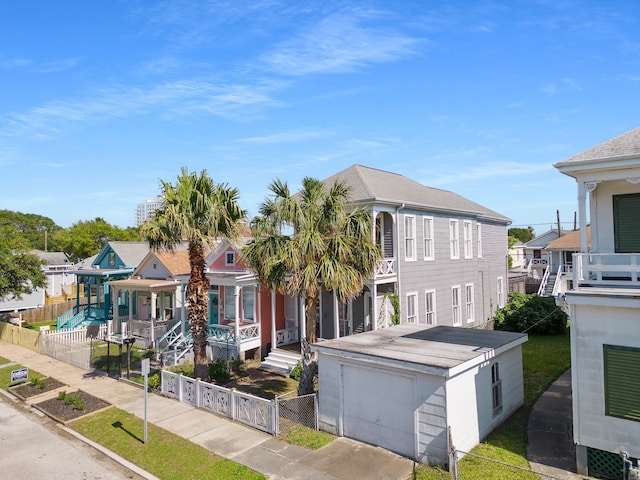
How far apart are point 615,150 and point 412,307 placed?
1192cm

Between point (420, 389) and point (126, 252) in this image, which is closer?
point (420, 389)

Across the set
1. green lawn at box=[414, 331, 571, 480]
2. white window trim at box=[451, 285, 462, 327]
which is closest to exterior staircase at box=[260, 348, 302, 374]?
green lawn at box=[414, 331, 571, 480]

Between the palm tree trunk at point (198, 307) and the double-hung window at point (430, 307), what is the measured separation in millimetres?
10852

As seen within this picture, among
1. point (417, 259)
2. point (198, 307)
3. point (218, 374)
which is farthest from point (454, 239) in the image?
point (198, 307)

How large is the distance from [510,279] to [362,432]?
2534cm

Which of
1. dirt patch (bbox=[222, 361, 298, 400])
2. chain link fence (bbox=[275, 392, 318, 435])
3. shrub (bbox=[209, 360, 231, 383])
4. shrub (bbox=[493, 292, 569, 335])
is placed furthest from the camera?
shrub (bbox=[493, 292, 569, 335])

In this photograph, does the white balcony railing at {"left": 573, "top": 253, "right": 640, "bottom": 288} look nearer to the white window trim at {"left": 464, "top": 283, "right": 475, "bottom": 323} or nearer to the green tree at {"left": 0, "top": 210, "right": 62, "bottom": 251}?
the white window trim at {"left": 464, "top": 283, "right": 475, "bottom": 323}

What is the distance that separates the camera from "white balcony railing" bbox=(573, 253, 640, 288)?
986 centimetres

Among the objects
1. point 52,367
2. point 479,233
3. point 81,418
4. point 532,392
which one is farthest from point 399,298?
point 52,367

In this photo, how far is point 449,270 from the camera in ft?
77.7

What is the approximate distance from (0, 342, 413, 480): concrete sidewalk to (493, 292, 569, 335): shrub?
54.5 ft

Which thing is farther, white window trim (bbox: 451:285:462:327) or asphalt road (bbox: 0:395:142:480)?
white window trim (bbox: 451:285:462:327)

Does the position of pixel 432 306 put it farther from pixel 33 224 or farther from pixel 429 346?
pixel 33 224

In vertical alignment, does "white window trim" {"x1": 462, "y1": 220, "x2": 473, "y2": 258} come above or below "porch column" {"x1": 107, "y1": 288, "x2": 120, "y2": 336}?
above
